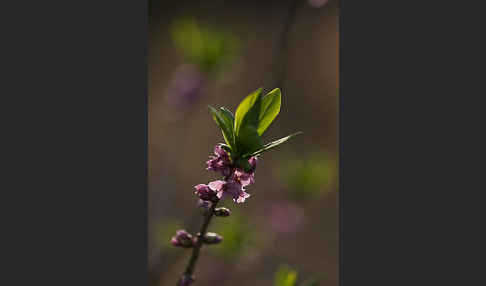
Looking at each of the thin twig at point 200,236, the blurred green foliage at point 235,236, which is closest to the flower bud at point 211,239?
the thin twig at point 200,236

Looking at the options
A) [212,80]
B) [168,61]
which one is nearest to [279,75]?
[212,80]

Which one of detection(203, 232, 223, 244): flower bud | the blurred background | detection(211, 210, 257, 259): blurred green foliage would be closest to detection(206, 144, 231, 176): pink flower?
detection(203, 232, 223, 244): flower bud

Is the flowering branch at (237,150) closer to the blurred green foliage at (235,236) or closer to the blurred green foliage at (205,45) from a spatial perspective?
the blurred green foliage at (235,236)

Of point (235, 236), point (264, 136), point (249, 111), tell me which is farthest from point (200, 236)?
point (264, 136)

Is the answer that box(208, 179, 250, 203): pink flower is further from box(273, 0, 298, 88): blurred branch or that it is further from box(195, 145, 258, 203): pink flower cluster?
box(273, 0, 298, 88): blurred branch

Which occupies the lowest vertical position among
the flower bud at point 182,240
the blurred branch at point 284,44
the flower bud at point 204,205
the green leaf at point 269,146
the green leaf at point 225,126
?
the flower bud at point 182,240

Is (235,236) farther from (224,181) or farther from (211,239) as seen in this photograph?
(224,181)

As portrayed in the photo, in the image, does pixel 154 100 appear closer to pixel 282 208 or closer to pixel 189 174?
pixel 189 174
